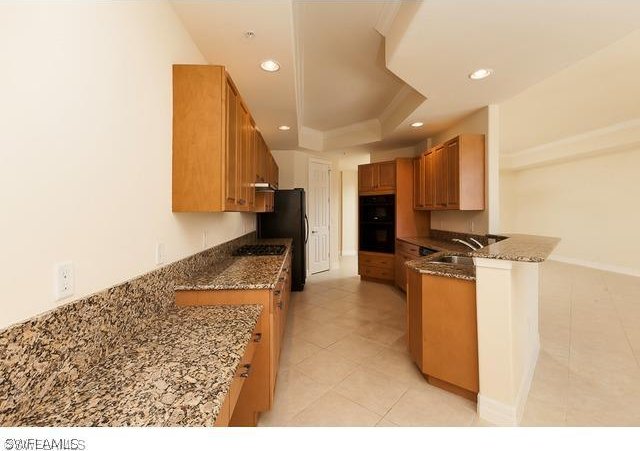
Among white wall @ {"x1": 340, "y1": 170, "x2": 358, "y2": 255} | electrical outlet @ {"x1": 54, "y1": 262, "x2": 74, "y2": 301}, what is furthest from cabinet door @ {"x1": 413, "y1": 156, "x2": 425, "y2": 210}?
electrical outlet @ {"x1": 54, "y1": 262, "x2": 74, "y2": 301}

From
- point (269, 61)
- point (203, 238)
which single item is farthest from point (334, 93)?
point (203, 238)

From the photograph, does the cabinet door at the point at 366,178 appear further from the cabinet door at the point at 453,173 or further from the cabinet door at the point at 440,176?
the cabinet door at the point at 453,173

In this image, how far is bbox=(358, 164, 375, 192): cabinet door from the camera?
4.68 metres

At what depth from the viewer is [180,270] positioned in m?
1.55

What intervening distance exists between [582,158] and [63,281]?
26.7ft

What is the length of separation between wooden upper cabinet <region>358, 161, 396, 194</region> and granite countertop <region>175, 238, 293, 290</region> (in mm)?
2776

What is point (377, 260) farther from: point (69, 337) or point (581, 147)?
point (581, 147)

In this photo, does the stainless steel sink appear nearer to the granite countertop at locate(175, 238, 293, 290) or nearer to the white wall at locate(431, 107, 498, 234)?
the white wall at locate(431, 107, 498, 234)

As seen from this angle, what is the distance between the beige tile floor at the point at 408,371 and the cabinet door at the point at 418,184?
1.62 m

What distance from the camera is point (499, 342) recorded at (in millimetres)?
1545

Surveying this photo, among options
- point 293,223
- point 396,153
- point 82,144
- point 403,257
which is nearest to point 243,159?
point 82,144

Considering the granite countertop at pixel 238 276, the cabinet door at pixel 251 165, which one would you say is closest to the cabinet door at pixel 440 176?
the granite countertop at pixel 238 276

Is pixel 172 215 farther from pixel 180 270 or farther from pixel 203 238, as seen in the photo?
pixel 203 238

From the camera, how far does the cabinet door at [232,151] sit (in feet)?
5.05
